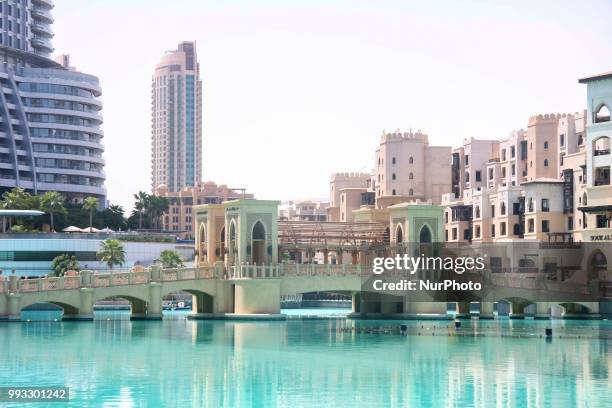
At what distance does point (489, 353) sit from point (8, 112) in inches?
4393

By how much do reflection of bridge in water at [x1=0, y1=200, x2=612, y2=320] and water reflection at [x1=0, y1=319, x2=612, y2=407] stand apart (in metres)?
8.60

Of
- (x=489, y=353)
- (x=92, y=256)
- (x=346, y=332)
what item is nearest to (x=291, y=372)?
(x=489, y=353)

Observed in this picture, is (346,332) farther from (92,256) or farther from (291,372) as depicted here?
(92,256)

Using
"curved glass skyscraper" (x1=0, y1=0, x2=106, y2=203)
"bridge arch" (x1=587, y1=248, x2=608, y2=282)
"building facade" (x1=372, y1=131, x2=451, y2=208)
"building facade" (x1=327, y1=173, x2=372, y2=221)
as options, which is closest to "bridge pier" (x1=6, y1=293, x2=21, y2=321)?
"bridge arch" (x1=587, y1=248, x2=608, y2=282)

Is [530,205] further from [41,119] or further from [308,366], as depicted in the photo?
[41,119]

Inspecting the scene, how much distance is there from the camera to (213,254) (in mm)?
101625

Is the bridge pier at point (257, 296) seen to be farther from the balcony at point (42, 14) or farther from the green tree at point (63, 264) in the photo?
the balcony at point (42, 14)

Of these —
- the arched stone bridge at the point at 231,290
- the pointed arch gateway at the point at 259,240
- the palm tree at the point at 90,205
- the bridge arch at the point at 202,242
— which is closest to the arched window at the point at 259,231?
the pointed arch gateway at the point at 259,240

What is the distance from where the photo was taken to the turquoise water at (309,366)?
41.2 meters

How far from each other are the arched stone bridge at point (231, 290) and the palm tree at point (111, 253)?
31355 millimetres

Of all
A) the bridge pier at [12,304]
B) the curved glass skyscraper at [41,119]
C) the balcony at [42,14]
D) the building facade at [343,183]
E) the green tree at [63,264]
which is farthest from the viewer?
the building facade at [343,183]

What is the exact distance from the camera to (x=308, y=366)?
2046 inches

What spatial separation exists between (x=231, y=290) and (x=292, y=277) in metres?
5.04

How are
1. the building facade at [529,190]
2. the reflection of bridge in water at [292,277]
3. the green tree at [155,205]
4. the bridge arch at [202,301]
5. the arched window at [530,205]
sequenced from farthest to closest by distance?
the green tree at [155,205] < the arched window at [530,205] < the building facade at [529,190] < the bridge arch at [202,301] < the reflection of bridge in water at [292,277]
